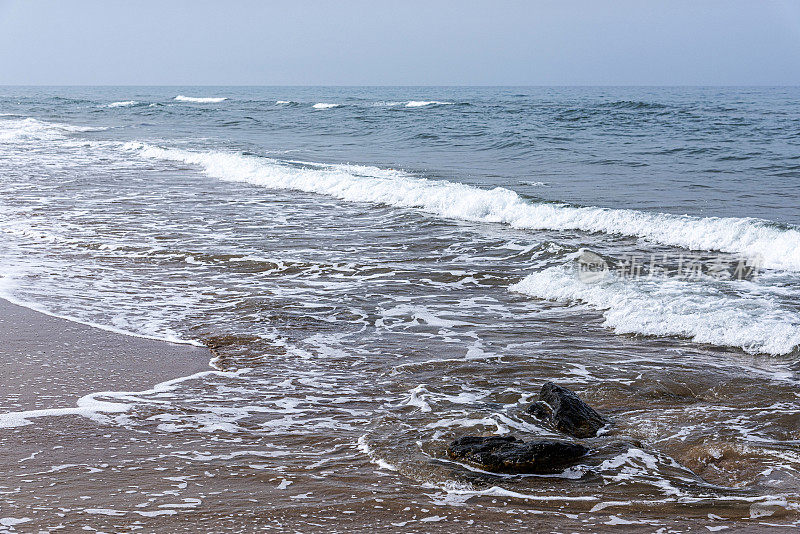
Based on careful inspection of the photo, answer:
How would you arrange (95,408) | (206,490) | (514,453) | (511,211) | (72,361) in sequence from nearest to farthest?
(206,490) < (514,453) < (95,408) < (72,361) < (511,211)

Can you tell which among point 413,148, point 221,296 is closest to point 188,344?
point 221,296

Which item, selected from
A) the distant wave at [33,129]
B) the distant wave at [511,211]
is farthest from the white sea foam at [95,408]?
the distant wave at [33,129]

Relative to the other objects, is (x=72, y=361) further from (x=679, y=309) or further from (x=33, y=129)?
(x=33, y=129)

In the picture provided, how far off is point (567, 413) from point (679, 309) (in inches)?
122

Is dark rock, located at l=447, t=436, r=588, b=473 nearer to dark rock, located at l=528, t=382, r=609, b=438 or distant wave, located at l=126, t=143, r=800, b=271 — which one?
dark rock, located at l=528, t=382, r=609, b=438

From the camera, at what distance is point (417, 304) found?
25.6ft

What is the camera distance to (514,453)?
4.11 metres

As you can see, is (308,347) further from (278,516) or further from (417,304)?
(278,516)

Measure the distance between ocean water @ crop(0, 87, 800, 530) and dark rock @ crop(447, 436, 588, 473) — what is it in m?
0.10

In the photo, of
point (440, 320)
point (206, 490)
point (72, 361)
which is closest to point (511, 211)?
point (440, 320)

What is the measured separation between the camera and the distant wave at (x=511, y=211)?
10453 millimetres

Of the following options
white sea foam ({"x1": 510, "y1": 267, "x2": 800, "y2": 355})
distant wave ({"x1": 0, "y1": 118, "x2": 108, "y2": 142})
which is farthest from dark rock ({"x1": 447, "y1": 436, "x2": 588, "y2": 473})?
distant wave ({"x1": 0, "y1": 118, "x2": 108, "y2": 142})

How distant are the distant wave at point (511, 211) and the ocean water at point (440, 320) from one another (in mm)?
47

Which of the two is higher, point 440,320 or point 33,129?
point 33,129
